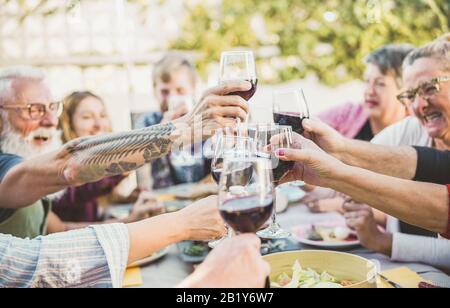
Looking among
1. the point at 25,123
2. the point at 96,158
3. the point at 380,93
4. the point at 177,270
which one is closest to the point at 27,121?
the point at 25,123

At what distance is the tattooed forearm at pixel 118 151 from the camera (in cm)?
193

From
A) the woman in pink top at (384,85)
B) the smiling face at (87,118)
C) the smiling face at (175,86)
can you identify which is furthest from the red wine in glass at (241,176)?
the smiling face at (175,86)

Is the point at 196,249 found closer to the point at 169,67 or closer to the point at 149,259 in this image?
the point at 149,259

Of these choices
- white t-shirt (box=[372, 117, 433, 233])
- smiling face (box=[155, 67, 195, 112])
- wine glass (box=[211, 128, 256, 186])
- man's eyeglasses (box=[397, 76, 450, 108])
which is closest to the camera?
wine glass (box=[211, 128, 256, 186])

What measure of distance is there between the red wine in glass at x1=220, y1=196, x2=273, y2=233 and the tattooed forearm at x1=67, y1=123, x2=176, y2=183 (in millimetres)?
884

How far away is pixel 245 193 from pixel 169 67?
261cm

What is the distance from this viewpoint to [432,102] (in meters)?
2.17

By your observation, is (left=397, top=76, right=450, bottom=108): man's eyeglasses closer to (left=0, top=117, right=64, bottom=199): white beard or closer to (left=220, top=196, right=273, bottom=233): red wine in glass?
(left=220, top=196, right=273, bottom=233): red wine in glass

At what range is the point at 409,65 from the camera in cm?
230

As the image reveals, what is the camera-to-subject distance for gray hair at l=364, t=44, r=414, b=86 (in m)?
3.06

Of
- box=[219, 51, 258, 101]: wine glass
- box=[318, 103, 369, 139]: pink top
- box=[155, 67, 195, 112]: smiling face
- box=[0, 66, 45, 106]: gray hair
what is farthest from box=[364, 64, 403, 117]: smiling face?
box=[0, 66, 45, 106]: gray hair
